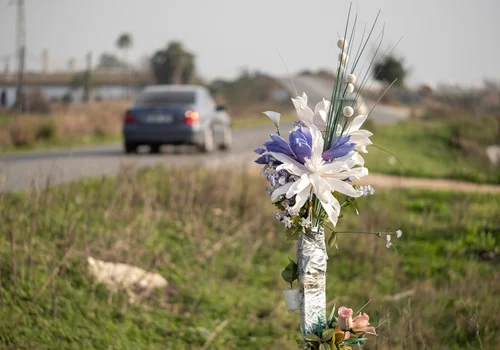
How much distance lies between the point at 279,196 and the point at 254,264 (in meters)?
4.61

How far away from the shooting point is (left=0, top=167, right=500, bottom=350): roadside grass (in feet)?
17.4

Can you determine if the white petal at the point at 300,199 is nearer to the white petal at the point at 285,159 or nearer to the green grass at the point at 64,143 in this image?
the white petal at the point at 285,159

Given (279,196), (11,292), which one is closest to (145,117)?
(11,292)

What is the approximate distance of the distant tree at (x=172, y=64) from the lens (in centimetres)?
5809

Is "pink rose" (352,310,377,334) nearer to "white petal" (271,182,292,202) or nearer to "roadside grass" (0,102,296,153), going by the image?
"white petal" (271,182,292,202)

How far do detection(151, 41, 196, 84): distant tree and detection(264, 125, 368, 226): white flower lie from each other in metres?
55.1

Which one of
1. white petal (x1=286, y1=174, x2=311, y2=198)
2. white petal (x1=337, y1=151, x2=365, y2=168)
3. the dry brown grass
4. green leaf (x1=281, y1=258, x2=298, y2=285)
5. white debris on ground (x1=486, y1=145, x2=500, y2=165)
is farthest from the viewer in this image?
white debris on ground (x1=486, y1=145, x2=500, y2=165)

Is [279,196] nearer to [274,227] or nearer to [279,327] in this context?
[279,327]

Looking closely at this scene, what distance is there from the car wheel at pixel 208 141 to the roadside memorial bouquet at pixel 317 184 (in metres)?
12.2

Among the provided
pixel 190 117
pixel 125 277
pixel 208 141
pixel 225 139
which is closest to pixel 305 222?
pixel 125 277

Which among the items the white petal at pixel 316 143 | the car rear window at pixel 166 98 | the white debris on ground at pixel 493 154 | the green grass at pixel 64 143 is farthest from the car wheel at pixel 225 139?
the white petal at pixel 316 143

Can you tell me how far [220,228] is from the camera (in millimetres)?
8391

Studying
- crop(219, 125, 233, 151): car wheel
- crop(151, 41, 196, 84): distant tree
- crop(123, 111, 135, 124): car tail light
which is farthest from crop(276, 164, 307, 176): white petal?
crop(151, 41, 196, 84): distant tree

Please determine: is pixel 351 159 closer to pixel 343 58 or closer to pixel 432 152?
pixel 343 58
